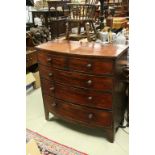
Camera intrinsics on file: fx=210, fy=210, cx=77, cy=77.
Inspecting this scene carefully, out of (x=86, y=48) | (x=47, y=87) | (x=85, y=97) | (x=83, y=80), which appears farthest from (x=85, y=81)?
(x=47, y=87)

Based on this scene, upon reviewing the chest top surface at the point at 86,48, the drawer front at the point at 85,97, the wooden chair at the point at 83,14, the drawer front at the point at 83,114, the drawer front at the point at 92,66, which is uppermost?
the wooden chair at the point at 83,14

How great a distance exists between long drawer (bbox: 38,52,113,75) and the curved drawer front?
37cm

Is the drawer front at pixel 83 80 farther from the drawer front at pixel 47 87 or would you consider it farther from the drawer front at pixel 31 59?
the drawer front at pixel 31 59

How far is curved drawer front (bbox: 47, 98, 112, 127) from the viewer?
1.90 m

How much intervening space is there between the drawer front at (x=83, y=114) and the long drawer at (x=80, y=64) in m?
0.37

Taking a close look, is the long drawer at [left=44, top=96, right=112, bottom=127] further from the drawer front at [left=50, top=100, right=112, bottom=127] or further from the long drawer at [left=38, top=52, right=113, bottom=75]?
the long drawer at [left=38, top=52, right=113, bottom=75]

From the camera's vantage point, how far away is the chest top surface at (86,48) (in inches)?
69.5

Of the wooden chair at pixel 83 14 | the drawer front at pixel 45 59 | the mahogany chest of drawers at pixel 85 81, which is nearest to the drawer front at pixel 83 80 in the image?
the mahogany chest of drawers at pixel 85 81

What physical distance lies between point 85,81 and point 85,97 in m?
0.16

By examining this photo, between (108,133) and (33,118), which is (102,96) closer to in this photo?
(108,133)

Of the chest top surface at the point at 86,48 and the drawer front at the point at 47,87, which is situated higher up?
the chest top surface at the point at 86,48

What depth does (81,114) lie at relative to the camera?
2.00 m

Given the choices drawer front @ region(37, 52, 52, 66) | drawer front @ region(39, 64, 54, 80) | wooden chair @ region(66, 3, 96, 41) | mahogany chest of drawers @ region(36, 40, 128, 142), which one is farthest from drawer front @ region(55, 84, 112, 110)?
wooden chair @ region(66, 3, 96, 41)
